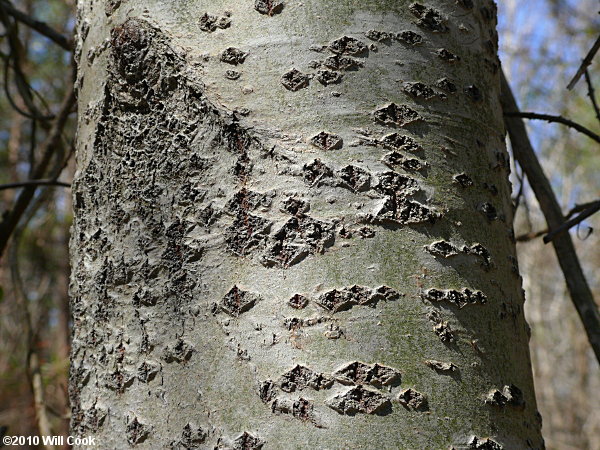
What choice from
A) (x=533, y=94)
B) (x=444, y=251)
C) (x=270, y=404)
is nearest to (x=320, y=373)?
(x=270, y=404)

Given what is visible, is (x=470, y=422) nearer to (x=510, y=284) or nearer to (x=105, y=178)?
(x=510, y=284)

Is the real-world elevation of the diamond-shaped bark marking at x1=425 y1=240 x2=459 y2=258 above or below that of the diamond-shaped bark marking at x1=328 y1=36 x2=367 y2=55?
below

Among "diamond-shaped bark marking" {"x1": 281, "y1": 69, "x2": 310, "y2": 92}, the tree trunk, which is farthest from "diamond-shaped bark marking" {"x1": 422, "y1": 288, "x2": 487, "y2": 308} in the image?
"diamond-shaped bark marking" {"x1": 281, "y1": 69, "x2": 310, "y2": 92}

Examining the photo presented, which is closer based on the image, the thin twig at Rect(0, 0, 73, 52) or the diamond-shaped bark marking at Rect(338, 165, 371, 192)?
the diamond-shaped bark marking at Rect(338, 165, 371, 192)

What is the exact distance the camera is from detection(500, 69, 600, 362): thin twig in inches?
36.9

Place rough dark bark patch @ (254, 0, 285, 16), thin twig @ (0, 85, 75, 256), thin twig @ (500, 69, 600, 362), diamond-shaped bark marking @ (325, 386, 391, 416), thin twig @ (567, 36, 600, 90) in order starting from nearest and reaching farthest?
diamond-shaped bark marking @ (325, 386, 391, 416)
rough dark bark patch @ (254, 0, 285, 16)
thin twig @ (567, 36, 600, 90)
thin twig @ (500, 69, 600, 362)
thin twig @ (0, 85, 75, 256)

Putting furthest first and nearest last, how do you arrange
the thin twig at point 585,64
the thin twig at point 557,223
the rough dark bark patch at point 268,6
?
the thin twig at point 557,223 → the thin twig at point 585,64 → the rough dark bark patch at point 268,6

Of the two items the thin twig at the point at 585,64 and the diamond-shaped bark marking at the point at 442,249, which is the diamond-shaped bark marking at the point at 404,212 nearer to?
the diamond-shaped bark marking at the point at 442,249

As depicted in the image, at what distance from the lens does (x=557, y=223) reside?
1000 mm

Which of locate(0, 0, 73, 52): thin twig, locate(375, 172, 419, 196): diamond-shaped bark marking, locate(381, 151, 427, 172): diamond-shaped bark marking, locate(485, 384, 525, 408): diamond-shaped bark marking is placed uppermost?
locate(0, 0, 73, 52): thin twig

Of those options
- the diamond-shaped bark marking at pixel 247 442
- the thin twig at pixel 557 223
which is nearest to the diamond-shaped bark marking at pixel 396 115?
the diamond-shaped bark marking at pixel 247 442

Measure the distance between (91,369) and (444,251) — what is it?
398 mm

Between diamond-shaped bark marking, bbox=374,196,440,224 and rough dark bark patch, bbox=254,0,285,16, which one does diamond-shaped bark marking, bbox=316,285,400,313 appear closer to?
diamond-shaped bark marking, bbox=374,196,440,224

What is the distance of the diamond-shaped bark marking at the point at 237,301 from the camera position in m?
0.57
